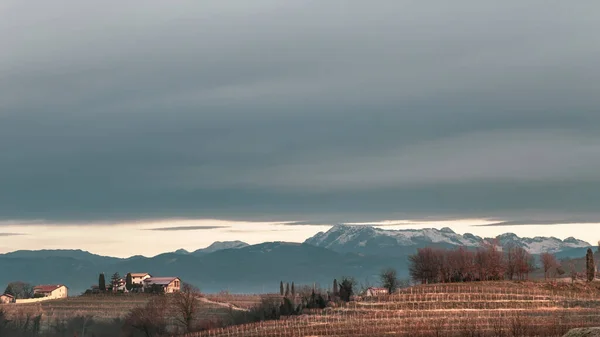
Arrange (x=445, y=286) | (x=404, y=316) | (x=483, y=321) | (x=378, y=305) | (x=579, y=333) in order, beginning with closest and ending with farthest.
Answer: (x=579, y=333) < (x=483, y=321) < (x=404, y=316) < (x=378, y=305) < (x=445, y=286)

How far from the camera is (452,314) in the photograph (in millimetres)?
154375

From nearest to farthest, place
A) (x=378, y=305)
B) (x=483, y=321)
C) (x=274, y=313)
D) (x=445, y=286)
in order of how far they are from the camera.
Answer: (x=483, y=321), (x=378, y=305), (x=445, y=286), (x=274, y=313)

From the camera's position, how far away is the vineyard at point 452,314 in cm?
13650

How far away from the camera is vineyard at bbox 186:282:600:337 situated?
136 meters

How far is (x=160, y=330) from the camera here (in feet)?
656

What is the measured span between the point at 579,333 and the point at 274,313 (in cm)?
13204

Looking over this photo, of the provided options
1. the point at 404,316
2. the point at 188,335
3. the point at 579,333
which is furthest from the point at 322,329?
the point at 579,333

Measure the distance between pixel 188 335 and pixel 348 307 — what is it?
1089 inches

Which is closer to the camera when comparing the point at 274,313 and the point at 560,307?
the point at 560,307

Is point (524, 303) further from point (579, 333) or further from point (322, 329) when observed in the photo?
point (579, 333)

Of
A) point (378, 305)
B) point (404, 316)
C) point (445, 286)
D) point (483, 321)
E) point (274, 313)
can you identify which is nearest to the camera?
point (483, 321)

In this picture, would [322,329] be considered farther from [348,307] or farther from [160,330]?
[160,330]

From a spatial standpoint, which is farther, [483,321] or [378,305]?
[378,305]

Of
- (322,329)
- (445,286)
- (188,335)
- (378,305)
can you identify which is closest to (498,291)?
(445,286)
